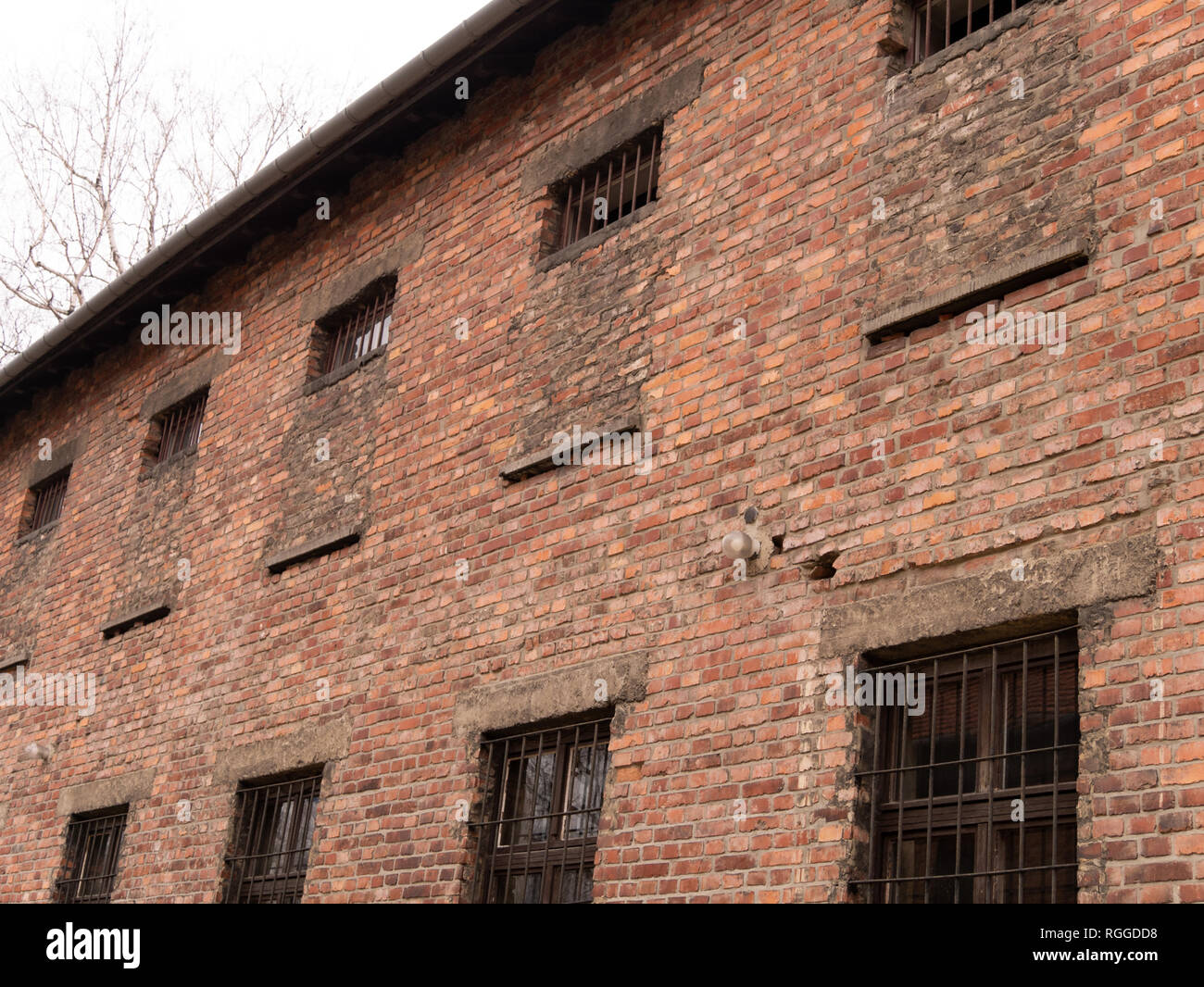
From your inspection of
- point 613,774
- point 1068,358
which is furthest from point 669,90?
point 613,774

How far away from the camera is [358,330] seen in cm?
1018

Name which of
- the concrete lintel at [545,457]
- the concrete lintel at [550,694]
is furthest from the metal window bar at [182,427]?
the concrete lintel at [550,694]

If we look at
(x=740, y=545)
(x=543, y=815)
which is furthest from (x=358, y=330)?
(x=740, y=545)

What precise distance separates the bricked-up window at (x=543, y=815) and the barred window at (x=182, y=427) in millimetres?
5279

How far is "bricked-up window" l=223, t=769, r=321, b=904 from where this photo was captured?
8.53 metres

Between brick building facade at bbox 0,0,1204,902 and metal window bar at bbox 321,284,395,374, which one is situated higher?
metal window bar at bbox 321,284,395,374

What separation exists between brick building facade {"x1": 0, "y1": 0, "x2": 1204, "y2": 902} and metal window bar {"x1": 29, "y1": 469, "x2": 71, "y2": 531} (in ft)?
6.67

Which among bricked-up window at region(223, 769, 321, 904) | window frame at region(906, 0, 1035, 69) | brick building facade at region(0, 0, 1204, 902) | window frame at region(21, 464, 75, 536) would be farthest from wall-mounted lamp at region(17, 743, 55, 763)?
window frame at region(906, 0, 1035, 69)

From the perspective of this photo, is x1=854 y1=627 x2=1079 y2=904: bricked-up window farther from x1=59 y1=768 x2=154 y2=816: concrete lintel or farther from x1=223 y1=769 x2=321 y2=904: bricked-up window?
x1=59 y1=768 x2=154 y2=816: concrete lintel

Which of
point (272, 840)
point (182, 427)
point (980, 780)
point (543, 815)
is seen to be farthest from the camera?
point (182, 427)

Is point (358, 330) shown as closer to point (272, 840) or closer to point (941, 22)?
point (272, 840)

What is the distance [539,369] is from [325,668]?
7.94 feet

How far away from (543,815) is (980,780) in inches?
100

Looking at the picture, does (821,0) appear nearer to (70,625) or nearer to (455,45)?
(455,45)
